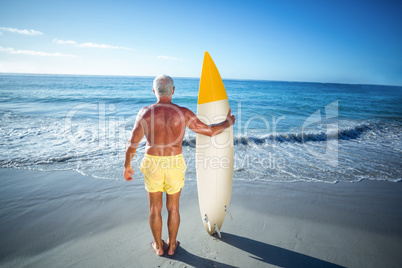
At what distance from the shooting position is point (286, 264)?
2.12m

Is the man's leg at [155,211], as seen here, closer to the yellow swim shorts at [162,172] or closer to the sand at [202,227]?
the yellow swim shorts at [162,172]

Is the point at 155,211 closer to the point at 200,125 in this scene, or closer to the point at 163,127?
the point at 163,127

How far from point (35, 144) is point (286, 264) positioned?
688 centimetres

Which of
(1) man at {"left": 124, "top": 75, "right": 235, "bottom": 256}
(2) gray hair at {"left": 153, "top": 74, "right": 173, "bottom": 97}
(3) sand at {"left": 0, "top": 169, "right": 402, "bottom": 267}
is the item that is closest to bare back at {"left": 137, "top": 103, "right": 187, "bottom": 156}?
(1) man at {"left": 124, "top": 75, "right": 235, "bottom": 256}

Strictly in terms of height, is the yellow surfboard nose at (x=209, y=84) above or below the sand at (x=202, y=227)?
above

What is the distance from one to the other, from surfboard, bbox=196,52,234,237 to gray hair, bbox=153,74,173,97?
0.65 m

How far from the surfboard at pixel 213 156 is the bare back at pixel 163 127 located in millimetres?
516

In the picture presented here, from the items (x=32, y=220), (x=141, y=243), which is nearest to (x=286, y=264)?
(x=141, y=243)

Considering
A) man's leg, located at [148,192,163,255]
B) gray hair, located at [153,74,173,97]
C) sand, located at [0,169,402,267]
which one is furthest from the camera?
sand, located at [0,169,402,267]

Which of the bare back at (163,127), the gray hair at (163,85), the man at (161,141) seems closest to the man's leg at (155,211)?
the man at (161,141)

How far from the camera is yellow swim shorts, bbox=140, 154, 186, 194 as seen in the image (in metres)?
1.99

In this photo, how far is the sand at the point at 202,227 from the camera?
2.18m

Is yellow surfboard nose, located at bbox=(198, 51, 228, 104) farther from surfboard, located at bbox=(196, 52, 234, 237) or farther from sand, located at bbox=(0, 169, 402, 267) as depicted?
sand, located at bbox=(0, 169, 402, 267)

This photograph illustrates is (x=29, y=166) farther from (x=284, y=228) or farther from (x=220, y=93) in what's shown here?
(x=284, y=228)
